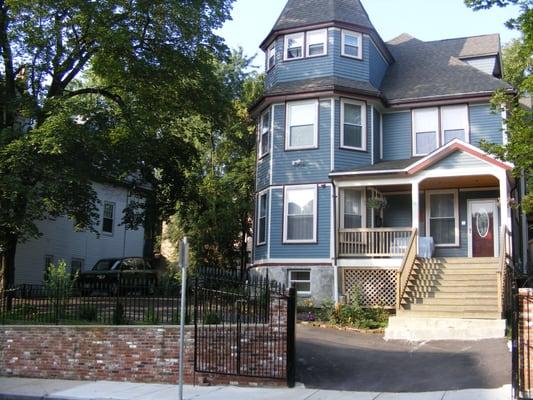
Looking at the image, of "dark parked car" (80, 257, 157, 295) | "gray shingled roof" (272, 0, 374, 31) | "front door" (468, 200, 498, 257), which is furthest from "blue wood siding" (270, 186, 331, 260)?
"gray shingled roof" (272, 0, 374, 31)

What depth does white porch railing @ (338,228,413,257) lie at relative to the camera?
764 inches

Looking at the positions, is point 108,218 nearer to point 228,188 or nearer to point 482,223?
point 228,188

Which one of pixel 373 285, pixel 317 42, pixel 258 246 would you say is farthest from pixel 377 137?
pixel 258 246

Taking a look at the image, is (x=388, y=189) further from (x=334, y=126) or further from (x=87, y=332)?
(x=87, y=332)

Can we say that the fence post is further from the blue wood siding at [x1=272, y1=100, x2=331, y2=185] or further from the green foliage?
the blue wood siding at [x1=272, y1=100, x2=331, y2=185]

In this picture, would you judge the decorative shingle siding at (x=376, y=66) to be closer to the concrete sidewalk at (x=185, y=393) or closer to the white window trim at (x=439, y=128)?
the white window trim at (x=439, y=128)

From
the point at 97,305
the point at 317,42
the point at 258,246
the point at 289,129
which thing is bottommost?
the point at 97,305

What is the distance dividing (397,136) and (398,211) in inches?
112

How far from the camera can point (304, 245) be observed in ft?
68.4

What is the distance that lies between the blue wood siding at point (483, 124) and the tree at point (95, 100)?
29.5 feet

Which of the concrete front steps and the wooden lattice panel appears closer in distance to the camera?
the concrete front steps

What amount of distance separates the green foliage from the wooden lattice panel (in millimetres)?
8745

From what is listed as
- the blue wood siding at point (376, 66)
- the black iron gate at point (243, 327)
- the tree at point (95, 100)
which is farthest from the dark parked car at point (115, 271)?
the blue wood siding at point (376, 66)

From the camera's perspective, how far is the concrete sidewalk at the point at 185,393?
987 centimetres
